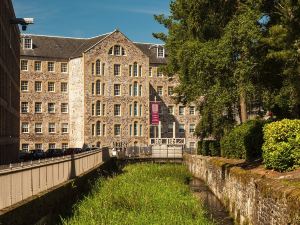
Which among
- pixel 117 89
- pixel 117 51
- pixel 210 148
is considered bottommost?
pixel 210 148

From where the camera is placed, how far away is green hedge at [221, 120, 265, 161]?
1072 inches

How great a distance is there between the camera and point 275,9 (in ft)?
87.0

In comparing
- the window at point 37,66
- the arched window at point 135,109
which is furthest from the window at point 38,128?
the arched window at point 135,109

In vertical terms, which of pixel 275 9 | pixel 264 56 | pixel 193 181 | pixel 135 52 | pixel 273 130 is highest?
pixel 135 52

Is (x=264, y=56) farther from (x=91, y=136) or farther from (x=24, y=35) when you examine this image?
(x=24, y=35)

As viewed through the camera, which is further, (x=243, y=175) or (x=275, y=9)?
(x=275, y=9)

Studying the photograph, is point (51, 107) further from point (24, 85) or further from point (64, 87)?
point (24, 85)

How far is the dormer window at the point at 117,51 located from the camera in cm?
7794

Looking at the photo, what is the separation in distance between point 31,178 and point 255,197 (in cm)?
712

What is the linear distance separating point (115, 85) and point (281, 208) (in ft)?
216

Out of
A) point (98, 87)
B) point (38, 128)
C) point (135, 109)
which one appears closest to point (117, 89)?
point (98, 87)

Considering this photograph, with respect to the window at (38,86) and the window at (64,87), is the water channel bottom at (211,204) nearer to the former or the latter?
the window at (64,87)

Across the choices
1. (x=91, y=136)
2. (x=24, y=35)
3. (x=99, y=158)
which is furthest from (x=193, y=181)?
(x=24, y=35)

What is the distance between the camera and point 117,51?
78500mm
